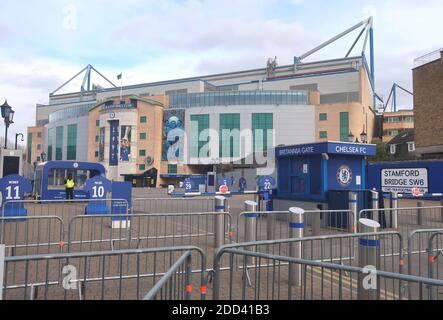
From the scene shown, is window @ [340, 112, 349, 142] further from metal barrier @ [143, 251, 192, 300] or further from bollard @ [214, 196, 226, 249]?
metal barrier @ [143, 251, 192, 300]

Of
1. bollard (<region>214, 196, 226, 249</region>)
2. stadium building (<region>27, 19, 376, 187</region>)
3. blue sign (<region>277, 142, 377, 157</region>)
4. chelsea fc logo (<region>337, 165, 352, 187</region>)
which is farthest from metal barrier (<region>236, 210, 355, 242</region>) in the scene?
stadium building (<region>27, 19, 376, 187</region>)

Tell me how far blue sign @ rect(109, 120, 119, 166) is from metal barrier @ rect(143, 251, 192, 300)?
67680 millimetres

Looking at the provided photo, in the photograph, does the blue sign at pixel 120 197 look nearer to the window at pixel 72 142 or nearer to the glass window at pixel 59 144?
the window at pixel 72 142

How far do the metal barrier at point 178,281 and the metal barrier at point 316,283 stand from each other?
15.1 inches

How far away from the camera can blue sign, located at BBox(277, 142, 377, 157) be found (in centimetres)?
1309

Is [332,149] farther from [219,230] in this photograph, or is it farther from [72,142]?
[72,142]

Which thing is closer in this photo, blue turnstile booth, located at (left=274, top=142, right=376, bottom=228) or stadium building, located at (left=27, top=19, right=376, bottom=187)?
blue turnstile booth, located at (left=274, top=142, right=376, bottom=228)

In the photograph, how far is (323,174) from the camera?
42.9ft

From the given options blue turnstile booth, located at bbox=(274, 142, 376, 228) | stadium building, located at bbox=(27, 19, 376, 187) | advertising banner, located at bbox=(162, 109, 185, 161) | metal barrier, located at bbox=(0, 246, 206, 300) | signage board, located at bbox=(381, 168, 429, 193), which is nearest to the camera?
metal barrier, located at bbox=(0, 246, 206, 300)

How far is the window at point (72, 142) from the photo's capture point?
81.0 m

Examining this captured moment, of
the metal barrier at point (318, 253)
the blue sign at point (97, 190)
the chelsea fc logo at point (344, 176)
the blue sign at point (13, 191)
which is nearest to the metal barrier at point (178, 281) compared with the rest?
the metal barrier at point (318, 253)
